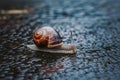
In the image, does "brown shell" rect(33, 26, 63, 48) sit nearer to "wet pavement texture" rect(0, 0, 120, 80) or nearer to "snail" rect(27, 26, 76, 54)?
"snail" rect(27, 26, 76, 54)

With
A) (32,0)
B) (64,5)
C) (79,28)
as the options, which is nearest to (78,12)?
(64,5)

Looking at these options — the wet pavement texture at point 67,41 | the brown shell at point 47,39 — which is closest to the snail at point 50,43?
the brown shell at point 47,39

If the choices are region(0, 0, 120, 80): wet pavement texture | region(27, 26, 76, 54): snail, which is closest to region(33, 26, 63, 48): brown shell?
region(27, 26, 76, 54): snail

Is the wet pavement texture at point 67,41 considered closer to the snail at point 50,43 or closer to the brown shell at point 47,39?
the snail at point 50,43

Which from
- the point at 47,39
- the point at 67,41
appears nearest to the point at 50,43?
the point at 47,39

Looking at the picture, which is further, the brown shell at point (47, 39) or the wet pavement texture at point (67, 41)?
the brown shell at point (47, 39)

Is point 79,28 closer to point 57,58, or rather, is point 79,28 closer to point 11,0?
point 57,58

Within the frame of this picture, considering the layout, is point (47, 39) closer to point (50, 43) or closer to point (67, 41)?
point (50, 43)

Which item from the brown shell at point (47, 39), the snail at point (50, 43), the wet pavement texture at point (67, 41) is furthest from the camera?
the brown shell at point (47, 39)
